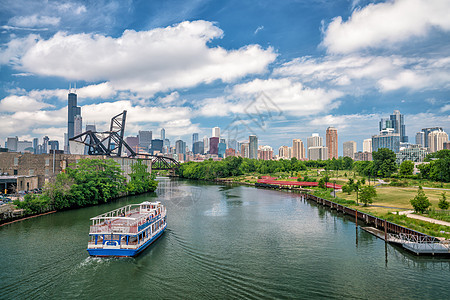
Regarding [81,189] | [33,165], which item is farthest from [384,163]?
[33,165]

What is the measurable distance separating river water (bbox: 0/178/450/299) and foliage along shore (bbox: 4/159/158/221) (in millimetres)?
7095

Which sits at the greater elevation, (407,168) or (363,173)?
(407,168)

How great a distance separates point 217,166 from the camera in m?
167

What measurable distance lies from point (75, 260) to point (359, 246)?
1311 inches

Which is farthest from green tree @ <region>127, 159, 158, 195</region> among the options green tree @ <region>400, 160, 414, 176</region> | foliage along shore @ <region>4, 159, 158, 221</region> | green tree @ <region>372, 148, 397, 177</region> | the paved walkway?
green tree @ <region>372, 148, 397, 177</region>

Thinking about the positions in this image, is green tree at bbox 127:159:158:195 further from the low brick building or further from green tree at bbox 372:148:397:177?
green tree at bbox 372:148:397:177

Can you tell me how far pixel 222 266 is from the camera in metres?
28.3

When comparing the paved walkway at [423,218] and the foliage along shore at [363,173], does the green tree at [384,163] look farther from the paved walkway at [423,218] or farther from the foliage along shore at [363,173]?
the paved walkway at [423,218]

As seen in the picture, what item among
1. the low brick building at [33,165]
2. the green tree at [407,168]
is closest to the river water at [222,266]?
the low brick building at [33,165]

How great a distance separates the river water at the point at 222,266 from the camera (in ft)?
76.8

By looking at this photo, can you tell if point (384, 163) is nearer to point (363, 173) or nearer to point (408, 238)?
point (363, 173)

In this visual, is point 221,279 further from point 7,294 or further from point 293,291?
point 7,294

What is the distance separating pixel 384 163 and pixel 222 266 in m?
112

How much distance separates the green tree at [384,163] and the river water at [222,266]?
86.6 m
